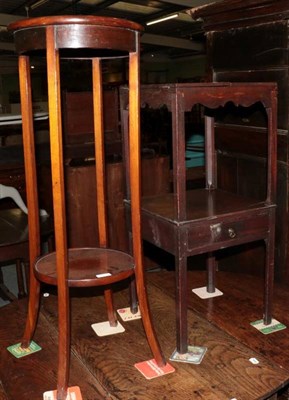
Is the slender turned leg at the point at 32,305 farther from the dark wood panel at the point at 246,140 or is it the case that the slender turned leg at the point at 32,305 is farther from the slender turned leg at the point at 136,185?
the dark wood panel at the point at 246,140

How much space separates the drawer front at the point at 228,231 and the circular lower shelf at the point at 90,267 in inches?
8.7

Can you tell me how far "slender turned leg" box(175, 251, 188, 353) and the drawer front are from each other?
5cm

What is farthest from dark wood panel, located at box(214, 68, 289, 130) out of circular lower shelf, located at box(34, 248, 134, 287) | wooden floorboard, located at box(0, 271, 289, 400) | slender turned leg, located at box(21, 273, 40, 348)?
slender turned leg, located at box(21, 273, 40, 348)

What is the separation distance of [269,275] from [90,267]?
63 centimetres

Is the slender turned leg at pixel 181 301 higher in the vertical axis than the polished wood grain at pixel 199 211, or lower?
lower

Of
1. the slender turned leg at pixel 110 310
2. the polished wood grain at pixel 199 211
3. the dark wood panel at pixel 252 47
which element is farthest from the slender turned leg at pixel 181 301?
the dark wood panel at pixel 252 47

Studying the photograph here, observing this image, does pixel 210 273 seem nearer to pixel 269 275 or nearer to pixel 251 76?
pixel 269 275

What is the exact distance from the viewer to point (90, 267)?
5.08 ft

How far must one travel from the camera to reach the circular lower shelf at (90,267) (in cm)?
140

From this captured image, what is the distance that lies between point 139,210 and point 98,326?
1.81 feet

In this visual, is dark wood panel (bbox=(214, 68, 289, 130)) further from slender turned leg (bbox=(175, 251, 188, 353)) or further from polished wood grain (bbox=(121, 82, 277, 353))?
slender turned leg (bbox=(175, 251, 188, 353))

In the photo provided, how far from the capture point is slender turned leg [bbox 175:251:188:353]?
1483mm

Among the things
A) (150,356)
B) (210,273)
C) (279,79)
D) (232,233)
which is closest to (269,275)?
(232,233)

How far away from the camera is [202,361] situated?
1526mm
